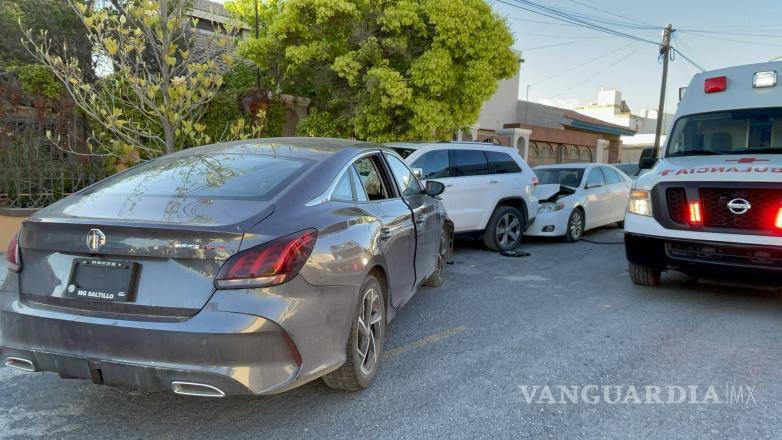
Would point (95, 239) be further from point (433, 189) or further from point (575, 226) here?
point (575, 226)

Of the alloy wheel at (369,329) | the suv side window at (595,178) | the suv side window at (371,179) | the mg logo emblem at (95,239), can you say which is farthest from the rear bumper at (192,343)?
the suv side window at (595,178)

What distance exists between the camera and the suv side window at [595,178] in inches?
413

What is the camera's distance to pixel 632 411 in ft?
10.8

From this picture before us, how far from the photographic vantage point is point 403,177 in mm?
4938

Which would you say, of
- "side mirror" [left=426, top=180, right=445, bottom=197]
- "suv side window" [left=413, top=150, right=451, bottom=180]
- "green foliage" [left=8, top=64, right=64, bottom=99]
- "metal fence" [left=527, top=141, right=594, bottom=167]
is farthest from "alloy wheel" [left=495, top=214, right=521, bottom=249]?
"metal fence" [left=527, top=141, right=594, bottom=167]

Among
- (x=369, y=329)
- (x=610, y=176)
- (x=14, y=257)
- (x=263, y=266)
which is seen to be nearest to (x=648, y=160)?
(x=369, y=329)

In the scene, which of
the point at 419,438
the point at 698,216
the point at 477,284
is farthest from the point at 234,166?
the point at 698,216

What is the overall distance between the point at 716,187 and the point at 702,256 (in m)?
0.67

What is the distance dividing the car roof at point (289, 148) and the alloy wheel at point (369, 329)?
0.97 meters

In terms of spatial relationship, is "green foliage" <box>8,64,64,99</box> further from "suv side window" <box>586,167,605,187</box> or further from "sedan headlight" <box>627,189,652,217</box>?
"suv side window" <box>586,167,605,187</box>

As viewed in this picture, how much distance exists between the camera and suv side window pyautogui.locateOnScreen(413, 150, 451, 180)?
7777 millimetres

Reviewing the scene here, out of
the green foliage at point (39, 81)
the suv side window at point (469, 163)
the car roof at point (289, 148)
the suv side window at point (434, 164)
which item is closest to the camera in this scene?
the car roof at point (289, 148)

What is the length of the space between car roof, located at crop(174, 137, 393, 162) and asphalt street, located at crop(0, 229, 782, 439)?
154cm

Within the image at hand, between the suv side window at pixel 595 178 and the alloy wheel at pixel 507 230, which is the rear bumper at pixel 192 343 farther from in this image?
the suv side window at pixel 595 178
